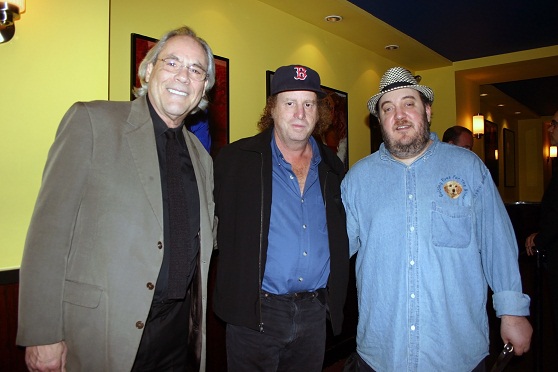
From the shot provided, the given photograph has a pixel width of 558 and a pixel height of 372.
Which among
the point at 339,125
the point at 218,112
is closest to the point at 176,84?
the point at 218,112

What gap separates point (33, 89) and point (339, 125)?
4.16 m

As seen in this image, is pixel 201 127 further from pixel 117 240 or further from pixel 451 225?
pixel 451 225

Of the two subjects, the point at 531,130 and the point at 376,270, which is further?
the point at 531,130

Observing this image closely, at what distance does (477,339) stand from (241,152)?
1464 mm

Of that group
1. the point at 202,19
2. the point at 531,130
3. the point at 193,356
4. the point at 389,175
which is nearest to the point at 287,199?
the point at 389,175

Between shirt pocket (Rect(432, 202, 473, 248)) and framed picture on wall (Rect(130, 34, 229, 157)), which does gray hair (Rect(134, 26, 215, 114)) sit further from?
framed picture on wall (Rect(130, 34, 229, 157))

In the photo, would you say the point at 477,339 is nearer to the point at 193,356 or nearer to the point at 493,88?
the point at 193,356

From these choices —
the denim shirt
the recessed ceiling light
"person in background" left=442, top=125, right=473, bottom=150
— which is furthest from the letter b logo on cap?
"person in background" left=442, top=125, right=473, bottom=150

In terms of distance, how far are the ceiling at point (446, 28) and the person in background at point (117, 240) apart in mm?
3149

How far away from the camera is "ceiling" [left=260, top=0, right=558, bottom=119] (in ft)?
15.4

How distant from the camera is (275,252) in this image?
211 cm

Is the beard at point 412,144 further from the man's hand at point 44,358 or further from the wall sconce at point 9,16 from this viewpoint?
the wall sconce at point 9,16

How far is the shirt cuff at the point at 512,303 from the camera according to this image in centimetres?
179

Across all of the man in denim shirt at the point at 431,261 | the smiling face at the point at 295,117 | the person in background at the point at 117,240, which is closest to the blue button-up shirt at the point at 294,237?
the smiling face at the point at 295,117
